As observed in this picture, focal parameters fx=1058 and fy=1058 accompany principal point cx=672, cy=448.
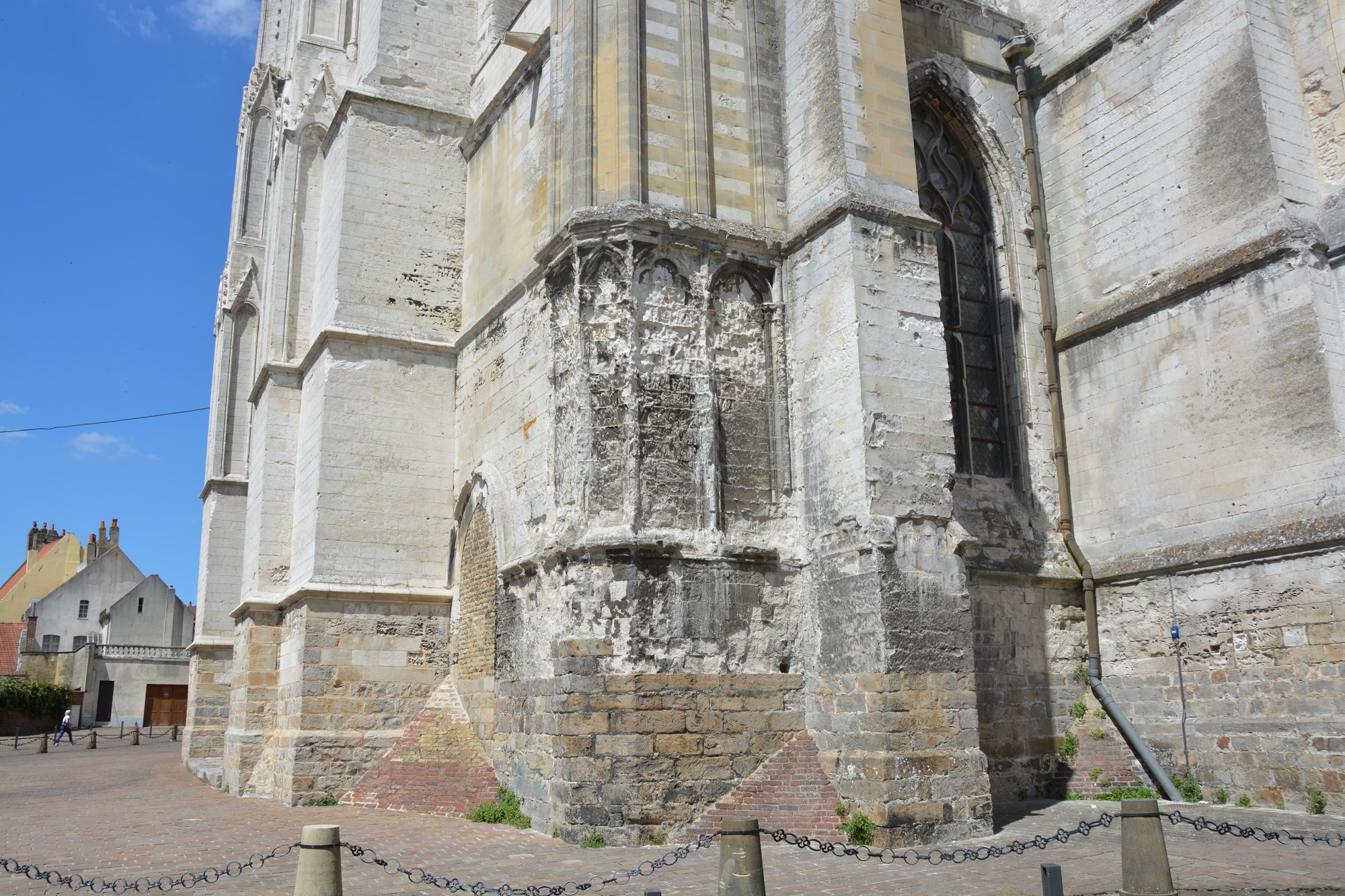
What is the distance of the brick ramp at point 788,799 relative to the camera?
810 cm

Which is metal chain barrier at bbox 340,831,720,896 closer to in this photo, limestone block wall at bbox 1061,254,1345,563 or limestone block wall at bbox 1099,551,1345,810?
limestone block wall at bbox 1099,551,1345,810

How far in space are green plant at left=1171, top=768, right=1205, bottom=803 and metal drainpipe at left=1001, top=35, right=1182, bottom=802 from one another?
0.06 meters

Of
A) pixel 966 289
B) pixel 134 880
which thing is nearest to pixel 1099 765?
pixel 966 289

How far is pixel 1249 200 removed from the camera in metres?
9.56

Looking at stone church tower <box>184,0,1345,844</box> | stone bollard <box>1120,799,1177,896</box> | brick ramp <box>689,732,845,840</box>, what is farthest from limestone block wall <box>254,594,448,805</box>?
stone bollard <box>1120,799,1177,896</box>

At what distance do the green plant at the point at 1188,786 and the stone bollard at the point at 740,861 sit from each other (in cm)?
620

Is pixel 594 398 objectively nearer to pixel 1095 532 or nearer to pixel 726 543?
pixel 726 543

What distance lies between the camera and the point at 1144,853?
515 centimetres

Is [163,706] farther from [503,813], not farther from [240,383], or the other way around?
[503,813]

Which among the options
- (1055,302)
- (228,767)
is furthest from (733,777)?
(228,767)

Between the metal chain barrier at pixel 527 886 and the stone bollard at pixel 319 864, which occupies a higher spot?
the stone bollard at pixel 319 864

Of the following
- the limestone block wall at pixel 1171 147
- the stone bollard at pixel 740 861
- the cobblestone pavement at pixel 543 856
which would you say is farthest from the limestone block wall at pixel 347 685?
the limestone block wall at pixel 1171 147

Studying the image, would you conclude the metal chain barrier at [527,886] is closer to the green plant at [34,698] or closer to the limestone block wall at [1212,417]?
the limestone block wall at [1212,417]

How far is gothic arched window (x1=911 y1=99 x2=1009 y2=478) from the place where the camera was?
11.2 m
